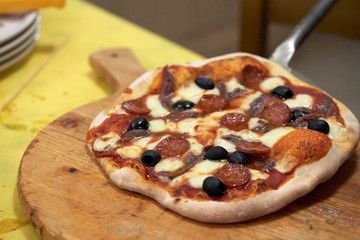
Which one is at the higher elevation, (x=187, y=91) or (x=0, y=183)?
(x=187, y=91)

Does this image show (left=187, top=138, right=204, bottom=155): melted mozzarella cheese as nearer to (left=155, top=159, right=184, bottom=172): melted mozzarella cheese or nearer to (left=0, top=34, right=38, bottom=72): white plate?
(left=155, top=159, right=184, bottom=172): melted mozzarella cheese

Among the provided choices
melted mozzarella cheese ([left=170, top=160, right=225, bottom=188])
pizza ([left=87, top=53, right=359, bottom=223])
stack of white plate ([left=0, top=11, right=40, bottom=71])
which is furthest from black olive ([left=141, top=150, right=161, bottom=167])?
stack of white plate ([left=0, top=11, right=40, bottom=71])

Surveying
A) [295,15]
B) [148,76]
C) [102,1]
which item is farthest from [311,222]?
[102,1]

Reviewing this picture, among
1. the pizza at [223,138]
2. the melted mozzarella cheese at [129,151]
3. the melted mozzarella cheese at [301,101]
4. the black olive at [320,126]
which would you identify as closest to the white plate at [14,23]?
the pizza at [223,138]

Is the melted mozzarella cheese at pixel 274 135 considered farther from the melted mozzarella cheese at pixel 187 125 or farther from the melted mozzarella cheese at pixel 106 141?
the melted mozzarella cheese at pixel 106 141

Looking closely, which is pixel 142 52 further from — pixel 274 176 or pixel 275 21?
pixel 274 176

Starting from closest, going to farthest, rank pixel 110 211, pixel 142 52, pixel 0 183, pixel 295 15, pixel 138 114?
pixel 110 211 < pixel 0 183 < pixel 138 114 < pixel 142 52 < pixel 295 15

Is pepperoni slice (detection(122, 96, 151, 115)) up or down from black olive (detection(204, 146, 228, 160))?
down
